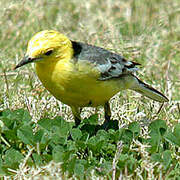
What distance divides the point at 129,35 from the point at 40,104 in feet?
8.88

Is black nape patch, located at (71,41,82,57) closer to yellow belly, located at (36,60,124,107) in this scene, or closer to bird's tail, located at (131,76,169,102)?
yellow belly, located at (36,60,124,107)

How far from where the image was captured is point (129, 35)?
798cm

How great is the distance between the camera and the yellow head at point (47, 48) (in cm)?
465

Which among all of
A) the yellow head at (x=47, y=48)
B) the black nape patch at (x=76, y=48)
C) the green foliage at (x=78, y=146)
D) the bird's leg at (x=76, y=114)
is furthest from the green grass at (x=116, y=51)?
the black nape patch at (x=76, y=48)

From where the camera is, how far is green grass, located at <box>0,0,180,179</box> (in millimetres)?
4250

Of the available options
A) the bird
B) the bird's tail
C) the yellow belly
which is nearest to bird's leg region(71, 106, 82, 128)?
the bird

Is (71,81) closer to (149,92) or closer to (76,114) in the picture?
(76,114)

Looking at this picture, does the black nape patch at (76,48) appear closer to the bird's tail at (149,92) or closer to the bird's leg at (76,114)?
the bird's leg at (76,114)

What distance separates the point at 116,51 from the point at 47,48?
252cm

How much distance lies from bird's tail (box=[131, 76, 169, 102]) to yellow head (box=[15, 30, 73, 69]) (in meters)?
→ 1.19

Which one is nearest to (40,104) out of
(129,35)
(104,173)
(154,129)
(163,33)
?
(154,129)

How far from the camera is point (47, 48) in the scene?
186 inches

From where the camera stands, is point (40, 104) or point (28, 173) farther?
point (40, 104)

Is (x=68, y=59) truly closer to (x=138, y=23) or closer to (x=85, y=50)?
(x=85, y=50)
